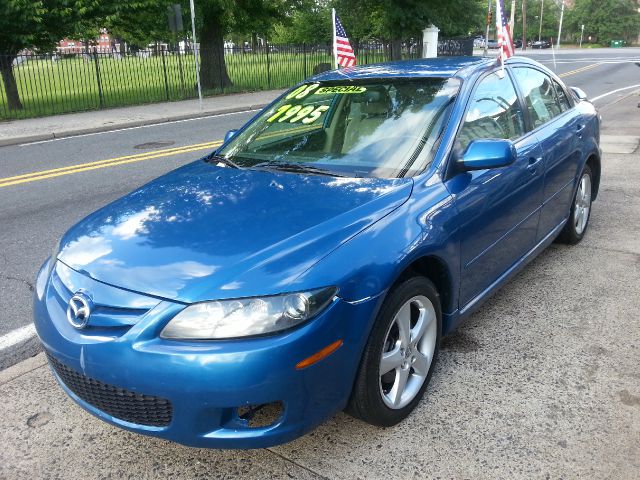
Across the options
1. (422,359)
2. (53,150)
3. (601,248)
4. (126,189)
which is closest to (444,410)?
(422,359)

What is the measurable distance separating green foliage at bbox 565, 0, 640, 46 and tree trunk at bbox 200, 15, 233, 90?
292ft

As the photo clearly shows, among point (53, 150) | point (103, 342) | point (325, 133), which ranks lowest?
point (53, 150)

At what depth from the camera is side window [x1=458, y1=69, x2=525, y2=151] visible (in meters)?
3.46

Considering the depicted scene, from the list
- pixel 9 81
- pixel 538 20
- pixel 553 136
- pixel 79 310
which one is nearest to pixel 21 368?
pixel 79 310

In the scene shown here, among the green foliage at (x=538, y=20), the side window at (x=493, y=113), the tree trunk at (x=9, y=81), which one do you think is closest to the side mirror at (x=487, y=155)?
the side window at (x=493, y=113)

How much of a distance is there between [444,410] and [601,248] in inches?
117

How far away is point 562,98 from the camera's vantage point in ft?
16.1

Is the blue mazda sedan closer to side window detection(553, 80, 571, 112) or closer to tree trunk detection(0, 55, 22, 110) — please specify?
side window detection(553, 80, 571, 112)

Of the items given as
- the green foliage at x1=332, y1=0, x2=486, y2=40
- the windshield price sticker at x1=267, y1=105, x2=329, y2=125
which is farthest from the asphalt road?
the green foliage at x1=332, y1=0, x2=486, y2=40

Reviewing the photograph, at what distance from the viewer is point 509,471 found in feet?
8.28

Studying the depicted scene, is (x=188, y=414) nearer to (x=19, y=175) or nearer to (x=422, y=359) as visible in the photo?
(x=422, y=359)

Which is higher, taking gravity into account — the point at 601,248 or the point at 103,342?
the point at 103,342

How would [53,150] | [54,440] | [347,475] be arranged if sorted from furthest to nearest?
[53,150] → [54,440] → [347,475]

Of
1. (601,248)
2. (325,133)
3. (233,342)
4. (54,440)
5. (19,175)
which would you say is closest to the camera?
(233,342)
